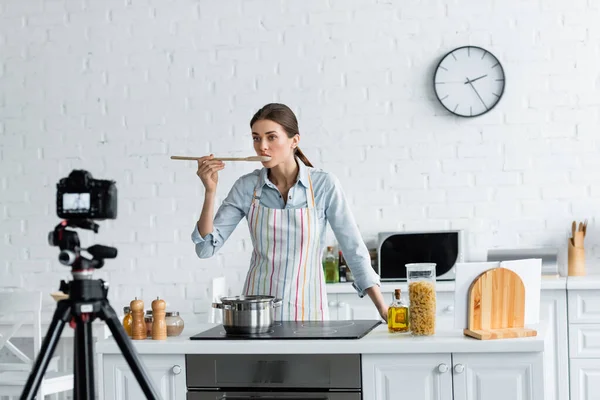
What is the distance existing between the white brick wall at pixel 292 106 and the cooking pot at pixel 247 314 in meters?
1.98

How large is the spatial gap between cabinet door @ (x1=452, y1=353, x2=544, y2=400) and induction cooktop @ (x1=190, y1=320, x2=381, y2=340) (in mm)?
314

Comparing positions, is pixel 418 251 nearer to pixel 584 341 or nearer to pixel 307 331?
pixel 584 341

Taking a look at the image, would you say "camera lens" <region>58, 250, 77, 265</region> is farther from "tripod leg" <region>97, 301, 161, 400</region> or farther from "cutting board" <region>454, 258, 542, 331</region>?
"cutting board" <region>454, 258, 542, 331</region>

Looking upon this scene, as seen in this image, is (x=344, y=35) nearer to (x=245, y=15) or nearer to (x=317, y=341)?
(x=245, y=15)

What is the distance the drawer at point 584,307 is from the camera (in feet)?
13.0

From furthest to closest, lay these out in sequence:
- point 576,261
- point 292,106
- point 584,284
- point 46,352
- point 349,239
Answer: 1. point 292,106
2. point 576,261
3. point 584,284
4. point 349,239
5. point 46,352

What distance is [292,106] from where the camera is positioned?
15.3 feet

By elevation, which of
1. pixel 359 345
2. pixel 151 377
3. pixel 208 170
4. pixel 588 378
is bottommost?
pixel 588 378

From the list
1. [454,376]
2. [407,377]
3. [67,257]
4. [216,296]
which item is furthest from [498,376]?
[216,296]

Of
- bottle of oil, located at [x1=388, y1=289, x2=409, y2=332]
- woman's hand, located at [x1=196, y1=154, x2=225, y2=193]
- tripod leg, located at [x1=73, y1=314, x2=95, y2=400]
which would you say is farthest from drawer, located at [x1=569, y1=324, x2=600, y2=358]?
tripod leg, located at [x1=73, y1=314, x2=95, y2=400]

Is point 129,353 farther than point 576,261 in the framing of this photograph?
No

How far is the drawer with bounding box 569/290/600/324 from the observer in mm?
3971

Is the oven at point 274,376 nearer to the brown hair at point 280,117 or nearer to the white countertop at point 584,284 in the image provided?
the brown hair at point 280,117

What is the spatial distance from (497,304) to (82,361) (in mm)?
1199
